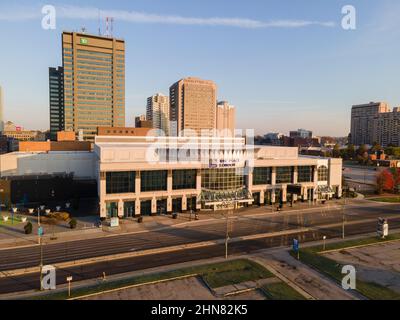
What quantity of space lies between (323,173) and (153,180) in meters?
50.7

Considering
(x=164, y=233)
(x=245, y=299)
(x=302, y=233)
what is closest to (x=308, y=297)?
(x=245, y=299)

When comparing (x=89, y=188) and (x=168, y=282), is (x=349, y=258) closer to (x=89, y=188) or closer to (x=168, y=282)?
(x=168, y=282)

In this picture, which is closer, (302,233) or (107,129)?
(302,233)

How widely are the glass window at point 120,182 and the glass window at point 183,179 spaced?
9577mm

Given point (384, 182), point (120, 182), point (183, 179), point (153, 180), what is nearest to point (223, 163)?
point (183, 179)

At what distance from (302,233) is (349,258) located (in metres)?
12.7

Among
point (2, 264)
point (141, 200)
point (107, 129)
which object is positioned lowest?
point (2, 264)

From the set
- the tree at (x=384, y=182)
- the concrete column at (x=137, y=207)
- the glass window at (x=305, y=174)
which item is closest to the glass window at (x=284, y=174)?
the glass window at (x=305, y=174)

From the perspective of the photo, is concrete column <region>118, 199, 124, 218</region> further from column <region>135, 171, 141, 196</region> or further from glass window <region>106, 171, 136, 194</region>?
column <region>135, 171, 141, 196</region>

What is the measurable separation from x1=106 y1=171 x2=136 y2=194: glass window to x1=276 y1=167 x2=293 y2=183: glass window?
3877 centimetres

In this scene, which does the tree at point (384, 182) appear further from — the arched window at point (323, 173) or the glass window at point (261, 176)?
the glass window at point (261, 176)

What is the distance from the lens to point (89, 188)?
78875 millimetres

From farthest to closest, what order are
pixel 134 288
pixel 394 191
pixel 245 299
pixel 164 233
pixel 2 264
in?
pixel 394 191 < pixel 164 233 < pixel 2 264 < pixel 134 288 < pixel 245 299

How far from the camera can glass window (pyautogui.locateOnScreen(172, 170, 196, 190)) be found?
67.0m
